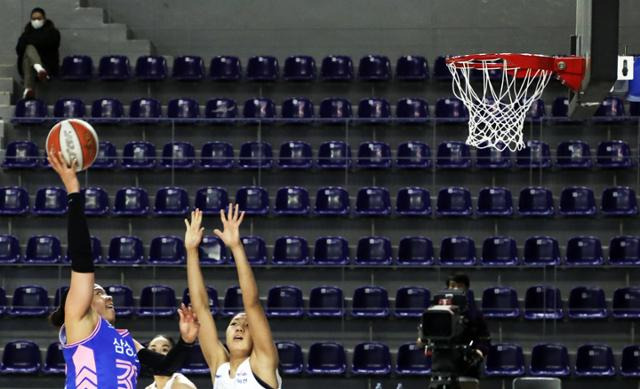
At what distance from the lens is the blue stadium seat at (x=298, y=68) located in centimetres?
1884

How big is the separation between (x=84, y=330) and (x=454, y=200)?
11093mm

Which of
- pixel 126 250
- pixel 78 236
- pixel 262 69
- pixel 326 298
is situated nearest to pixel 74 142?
pixel 78 236

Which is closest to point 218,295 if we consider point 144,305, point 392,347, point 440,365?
point 144,305

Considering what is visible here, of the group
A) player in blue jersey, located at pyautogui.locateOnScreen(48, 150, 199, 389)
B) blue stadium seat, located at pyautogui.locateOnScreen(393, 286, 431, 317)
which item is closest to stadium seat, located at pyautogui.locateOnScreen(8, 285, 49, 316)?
blue stadium seat, located at pyautogui.locateOnScreen(393, 286, 431, 317)

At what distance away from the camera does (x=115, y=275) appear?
16.7 meters

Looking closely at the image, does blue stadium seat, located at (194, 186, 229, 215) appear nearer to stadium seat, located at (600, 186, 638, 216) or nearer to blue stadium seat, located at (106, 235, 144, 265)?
blue stadium seat, located at (106, 235, 144, 265)

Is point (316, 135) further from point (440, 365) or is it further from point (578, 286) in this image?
point (440, 365)

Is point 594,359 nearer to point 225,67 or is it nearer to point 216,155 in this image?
point 216,155

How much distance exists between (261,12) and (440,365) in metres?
11.6

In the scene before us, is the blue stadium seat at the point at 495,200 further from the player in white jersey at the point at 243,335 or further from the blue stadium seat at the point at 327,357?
the player in white jersey at the point at 243,335

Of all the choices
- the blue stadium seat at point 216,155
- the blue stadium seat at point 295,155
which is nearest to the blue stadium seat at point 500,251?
the blue stadium seat at point 295,155

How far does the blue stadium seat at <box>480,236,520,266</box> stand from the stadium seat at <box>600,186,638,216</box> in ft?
4.45

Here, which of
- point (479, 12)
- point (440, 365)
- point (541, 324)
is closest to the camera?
point (440, 365)

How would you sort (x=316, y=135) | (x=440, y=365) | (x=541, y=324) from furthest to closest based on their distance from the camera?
1. (x=316, y=135)
2. (x=541, y=324)
3. (x=440, y=365)
